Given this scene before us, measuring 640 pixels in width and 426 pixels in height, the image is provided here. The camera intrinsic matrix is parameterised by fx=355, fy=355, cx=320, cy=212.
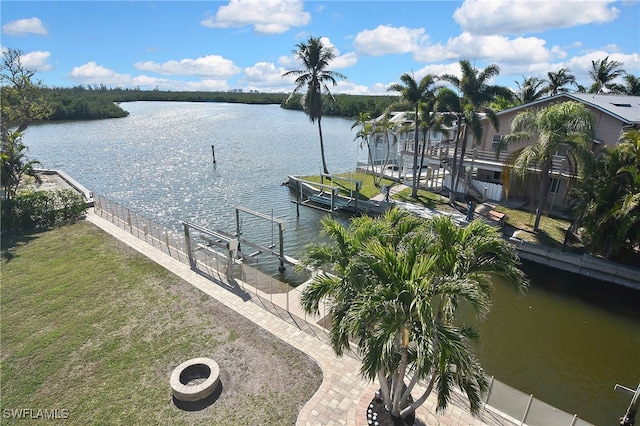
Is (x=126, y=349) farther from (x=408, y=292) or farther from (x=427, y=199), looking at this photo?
(x=427, y=199)

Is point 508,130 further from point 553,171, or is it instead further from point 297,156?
point 297,156

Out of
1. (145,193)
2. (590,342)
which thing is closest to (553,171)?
(590,342)

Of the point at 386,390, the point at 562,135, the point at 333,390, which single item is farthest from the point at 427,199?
the point at 386,390

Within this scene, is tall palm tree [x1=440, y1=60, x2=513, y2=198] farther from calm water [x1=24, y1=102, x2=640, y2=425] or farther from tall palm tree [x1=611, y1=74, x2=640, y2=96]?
tall palm tree [x1=611, y1=74, x2=640, y2=96]

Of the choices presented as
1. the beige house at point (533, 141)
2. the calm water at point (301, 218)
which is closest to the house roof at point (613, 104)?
the beige house at point (533, 141)

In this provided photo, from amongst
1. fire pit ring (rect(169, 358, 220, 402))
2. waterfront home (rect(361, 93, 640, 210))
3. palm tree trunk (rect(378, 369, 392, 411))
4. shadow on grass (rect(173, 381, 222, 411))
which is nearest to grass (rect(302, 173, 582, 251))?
waterfront home (rect(361, 93, 640, 210))
